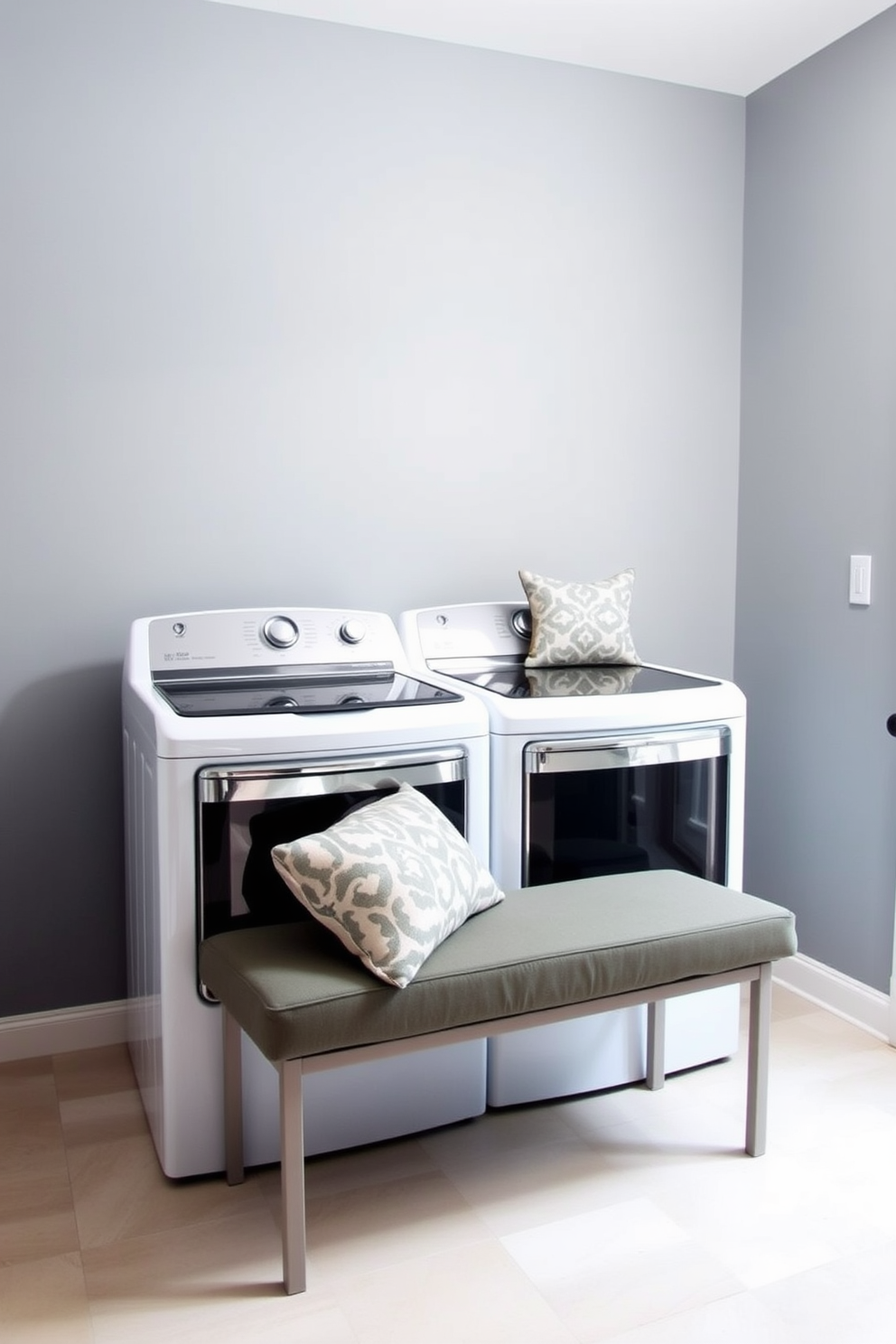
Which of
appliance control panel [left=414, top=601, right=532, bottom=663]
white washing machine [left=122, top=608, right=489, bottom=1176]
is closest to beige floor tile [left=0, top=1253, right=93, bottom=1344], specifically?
white washing machine [left=122, top=608, right=489, bottom=1176]

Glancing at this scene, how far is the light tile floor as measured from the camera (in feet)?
5.54

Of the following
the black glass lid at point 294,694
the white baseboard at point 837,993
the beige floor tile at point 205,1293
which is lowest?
the beige floor tile at point 205,1293

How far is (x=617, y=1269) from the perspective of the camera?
1800 millimetres

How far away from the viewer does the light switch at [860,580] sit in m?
2.63

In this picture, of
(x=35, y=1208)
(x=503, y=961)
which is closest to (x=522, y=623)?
(x=503, y=961)

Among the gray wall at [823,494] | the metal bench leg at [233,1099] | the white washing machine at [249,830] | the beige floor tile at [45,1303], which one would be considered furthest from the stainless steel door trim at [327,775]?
the gray wall at [823,494]

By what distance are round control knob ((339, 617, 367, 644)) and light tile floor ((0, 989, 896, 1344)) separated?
102 centimetres

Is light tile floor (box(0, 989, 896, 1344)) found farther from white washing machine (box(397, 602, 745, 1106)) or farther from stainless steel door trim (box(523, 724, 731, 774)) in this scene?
stainless steel door trim (box(523, 724, 731, 774))

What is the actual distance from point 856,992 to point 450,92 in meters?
2.28

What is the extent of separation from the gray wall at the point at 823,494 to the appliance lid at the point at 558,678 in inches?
17.4

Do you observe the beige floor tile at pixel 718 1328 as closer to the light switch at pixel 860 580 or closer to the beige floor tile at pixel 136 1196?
the beige floor tile at pixel 136 1196

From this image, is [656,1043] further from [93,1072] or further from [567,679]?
[93,1072]

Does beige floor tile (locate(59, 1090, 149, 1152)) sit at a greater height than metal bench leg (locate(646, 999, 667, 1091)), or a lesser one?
lesser

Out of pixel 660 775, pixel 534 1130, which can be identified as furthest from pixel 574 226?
pixel 534 1130
